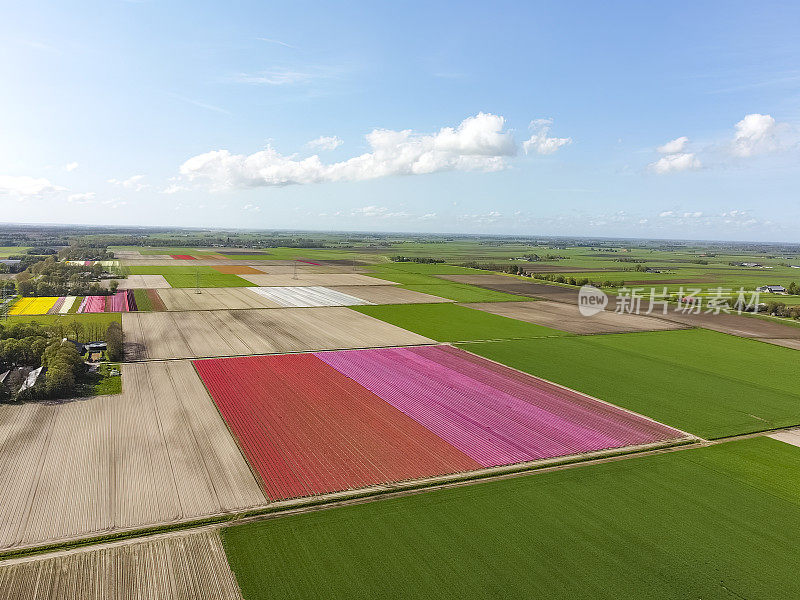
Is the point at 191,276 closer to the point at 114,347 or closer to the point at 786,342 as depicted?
the point at 114,347

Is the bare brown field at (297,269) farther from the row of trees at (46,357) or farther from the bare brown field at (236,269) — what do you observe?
the row of trees at (46,357)

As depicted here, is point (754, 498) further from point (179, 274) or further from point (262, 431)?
point (179, 274)

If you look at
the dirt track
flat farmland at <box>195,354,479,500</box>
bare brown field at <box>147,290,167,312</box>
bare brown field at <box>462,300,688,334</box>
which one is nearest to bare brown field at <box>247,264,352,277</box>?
bare brown field at <box>147,290,167,312</box>

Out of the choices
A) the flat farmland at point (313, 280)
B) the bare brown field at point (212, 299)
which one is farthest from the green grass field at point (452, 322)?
the flat farmland at point (313, 280)

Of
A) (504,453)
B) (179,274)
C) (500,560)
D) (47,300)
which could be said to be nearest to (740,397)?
(504,453)

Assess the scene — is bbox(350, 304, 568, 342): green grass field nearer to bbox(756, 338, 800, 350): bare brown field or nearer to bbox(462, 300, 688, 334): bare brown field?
bbox(462, 300, 688, 334): bare brown field
